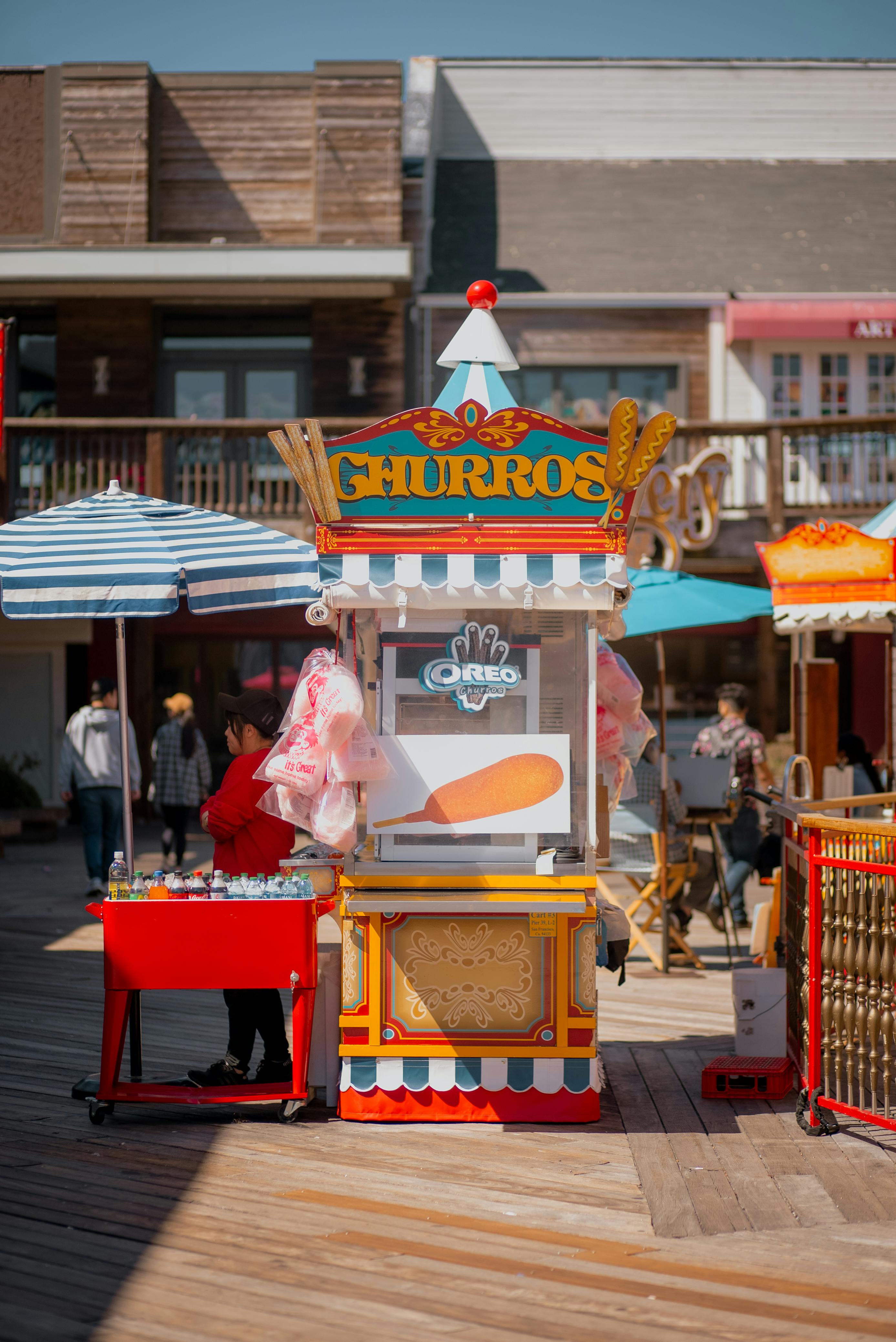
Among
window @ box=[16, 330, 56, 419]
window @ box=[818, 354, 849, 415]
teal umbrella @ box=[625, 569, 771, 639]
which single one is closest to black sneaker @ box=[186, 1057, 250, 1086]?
teal umbrella @ box=[625, 569, 771, 639]

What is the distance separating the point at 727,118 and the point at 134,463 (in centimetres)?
1013

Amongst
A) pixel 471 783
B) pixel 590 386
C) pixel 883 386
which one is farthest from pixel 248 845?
pixel 883 386

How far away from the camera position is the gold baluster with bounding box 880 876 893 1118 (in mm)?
4672

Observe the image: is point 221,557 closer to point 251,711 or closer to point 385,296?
point 251,711

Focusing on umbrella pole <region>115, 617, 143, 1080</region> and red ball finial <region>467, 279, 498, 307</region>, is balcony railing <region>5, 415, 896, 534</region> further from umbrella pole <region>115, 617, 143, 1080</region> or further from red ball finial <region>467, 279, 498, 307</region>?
umbrella pole <region>115, 617, 143, 1080</region>

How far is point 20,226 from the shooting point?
17.1 metres

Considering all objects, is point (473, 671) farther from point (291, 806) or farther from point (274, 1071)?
point (274, 1071)

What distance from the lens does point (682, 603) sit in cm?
838

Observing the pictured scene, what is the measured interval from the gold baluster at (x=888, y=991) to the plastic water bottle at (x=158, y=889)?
263 centimetres

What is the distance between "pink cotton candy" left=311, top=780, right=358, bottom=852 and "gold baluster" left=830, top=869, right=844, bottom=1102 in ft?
5.94

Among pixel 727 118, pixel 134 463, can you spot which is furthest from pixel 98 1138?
pixel 727 118

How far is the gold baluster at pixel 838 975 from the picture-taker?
488 centimetres

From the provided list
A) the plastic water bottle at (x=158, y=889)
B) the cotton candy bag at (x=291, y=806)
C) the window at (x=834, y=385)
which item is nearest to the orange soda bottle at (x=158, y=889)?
the plastic water bottle at (x=158, y=889)

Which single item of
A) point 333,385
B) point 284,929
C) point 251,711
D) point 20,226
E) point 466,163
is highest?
point 466,163
